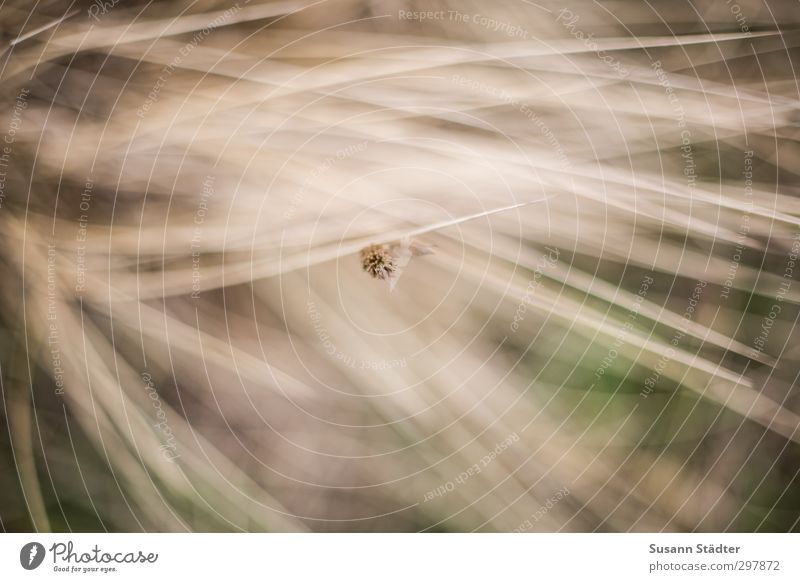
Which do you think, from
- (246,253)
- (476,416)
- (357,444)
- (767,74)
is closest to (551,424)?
(476,416)
